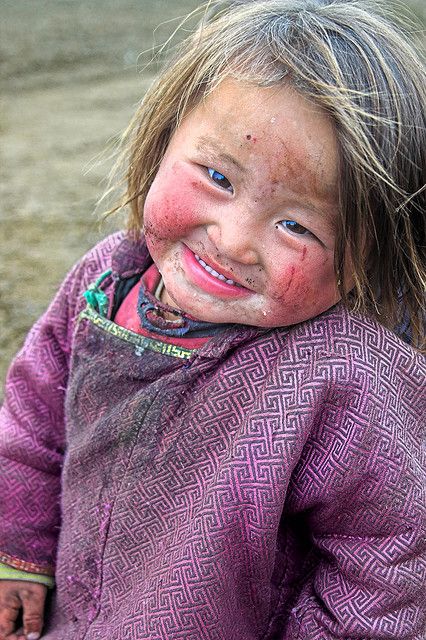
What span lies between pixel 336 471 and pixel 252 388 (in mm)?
187

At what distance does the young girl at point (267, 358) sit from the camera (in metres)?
1.18

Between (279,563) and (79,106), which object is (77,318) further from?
(79,106)

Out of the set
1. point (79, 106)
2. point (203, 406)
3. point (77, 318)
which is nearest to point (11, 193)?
point (79, 106)

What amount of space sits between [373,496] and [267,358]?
27 centimetres

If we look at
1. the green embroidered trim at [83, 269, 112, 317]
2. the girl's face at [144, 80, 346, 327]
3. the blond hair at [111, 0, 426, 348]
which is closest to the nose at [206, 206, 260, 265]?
the girl's face at [144, 80, 346, 327]

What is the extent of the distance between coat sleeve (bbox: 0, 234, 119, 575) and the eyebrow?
0.46 metres

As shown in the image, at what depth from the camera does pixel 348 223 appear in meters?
1.18

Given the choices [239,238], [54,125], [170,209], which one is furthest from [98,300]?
[54,125]

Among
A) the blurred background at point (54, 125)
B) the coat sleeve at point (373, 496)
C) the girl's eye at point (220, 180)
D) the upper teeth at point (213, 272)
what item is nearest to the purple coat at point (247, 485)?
the coat sleeve at point (373, 496)

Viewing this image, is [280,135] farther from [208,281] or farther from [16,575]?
[16,575]

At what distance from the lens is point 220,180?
124 cm

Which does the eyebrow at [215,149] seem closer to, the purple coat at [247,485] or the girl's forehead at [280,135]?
the girl's forehead at [280,135]

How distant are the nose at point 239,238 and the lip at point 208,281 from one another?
0.05 meters

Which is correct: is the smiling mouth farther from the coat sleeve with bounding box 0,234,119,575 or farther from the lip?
the coat sleeve with bounding box 0,234,119,575
